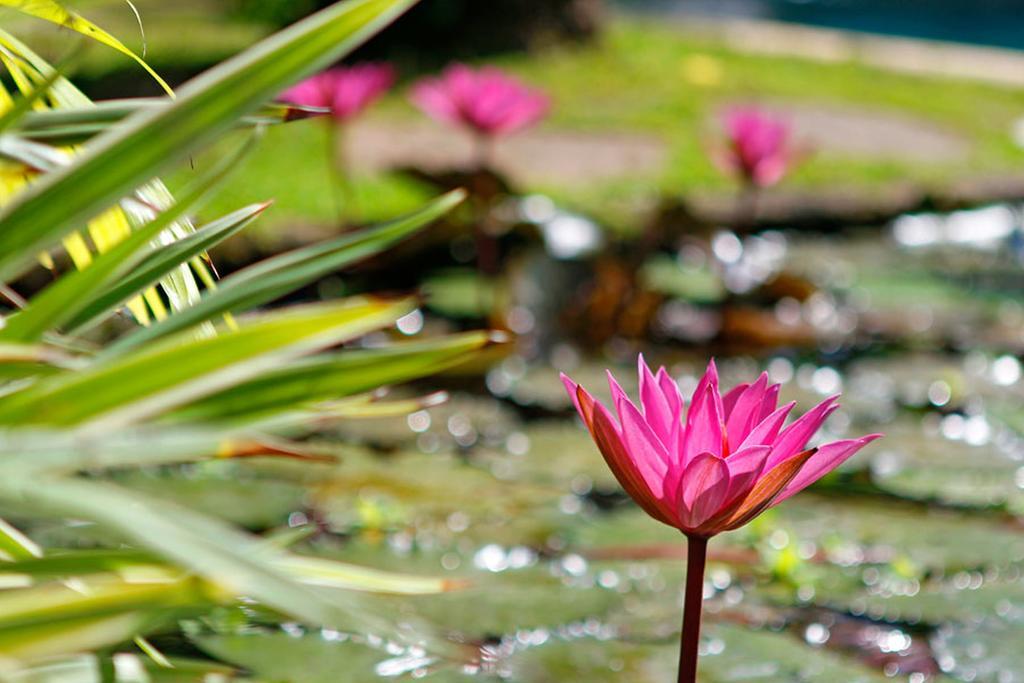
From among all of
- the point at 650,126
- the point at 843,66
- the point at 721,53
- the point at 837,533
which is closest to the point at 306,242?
the point at 837,533

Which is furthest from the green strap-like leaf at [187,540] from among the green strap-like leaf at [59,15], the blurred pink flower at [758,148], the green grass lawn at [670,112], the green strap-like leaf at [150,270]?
the green grass lawn at [670,112]

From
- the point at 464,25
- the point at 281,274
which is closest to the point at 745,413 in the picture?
the point at 281,274

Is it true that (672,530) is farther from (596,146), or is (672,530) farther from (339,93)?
(596,146)

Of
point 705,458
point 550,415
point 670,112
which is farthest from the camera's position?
point 670,112

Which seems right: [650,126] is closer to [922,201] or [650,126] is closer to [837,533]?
[922,201]

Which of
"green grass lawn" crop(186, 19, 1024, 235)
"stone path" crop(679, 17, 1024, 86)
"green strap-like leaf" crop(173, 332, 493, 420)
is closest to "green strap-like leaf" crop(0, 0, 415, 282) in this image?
"green strap-like leaf" crop(173, 332, 493, 420)

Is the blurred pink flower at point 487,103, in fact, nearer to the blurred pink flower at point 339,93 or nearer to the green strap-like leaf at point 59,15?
the blurred pink flower at point 339,93
